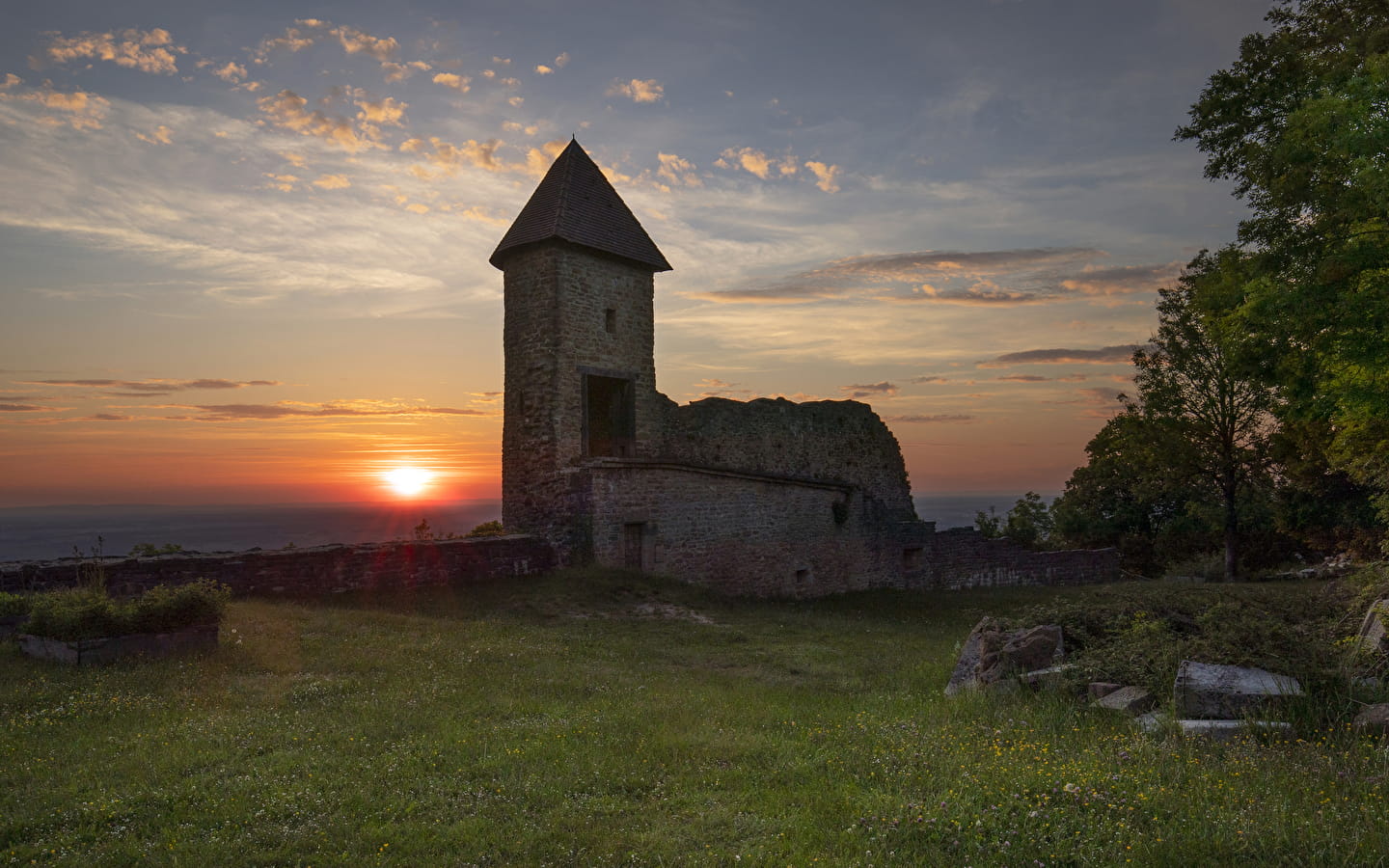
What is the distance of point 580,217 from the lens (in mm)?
21625

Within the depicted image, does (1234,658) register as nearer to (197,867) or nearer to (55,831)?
(197,867)

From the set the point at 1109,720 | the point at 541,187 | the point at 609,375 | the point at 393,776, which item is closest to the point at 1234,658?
the point at 1109,720

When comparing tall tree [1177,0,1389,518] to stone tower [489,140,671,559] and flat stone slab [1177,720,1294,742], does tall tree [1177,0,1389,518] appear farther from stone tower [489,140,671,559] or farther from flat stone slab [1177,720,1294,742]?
stone tower [489,140,671,559]

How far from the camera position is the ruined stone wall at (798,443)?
23.8 meters

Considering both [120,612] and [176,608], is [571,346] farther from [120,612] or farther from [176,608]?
[120,612]

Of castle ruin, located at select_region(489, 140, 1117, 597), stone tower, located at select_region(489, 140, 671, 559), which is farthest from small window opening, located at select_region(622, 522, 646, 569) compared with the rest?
stone tower, located at select_region(489, 140, 671, 559)

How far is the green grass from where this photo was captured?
5074mm

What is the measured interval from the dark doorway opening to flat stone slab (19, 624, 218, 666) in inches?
484

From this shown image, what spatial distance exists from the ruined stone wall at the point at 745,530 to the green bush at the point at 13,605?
35.7 feet

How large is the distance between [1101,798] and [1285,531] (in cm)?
3301

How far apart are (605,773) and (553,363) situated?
49.5 ft

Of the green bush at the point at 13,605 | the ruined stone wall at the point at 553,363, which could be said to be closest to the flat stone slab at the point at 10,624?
the green bush at the point at 13,605

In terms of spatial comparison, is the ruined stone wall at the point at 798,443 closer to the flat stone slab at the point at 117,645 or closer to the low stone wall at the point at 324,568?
the low stone wall at the point at 324,568

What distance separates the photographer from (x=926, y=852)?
505 centimetres
